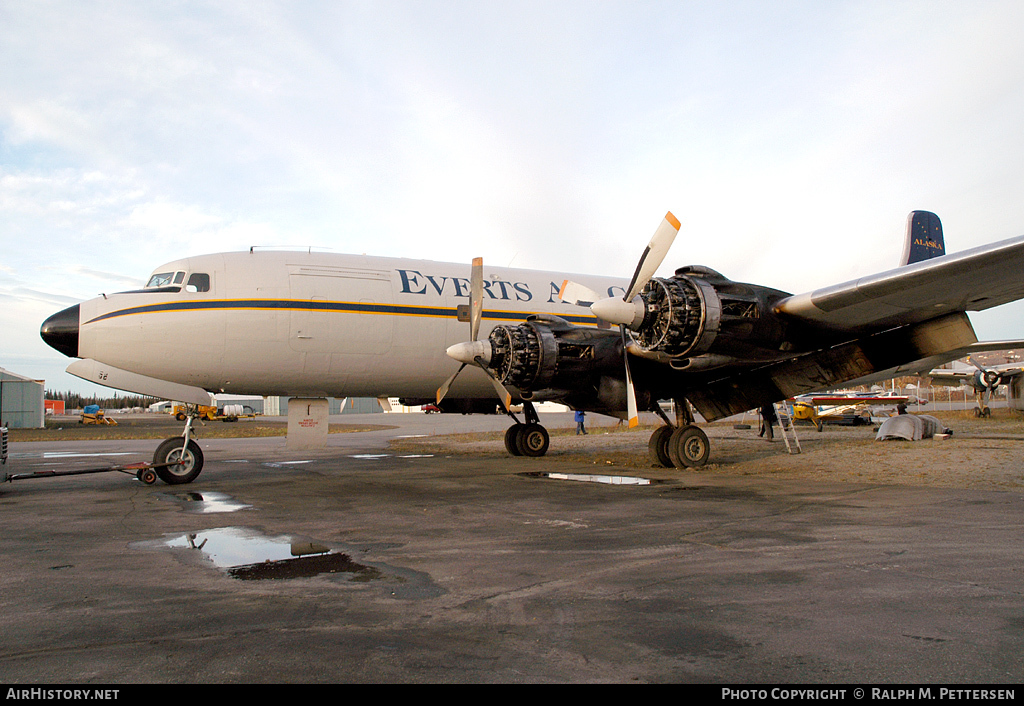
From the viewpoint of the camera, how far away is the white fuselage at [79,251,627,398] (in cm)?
1245

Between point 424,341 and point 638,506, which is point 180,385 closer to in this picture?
point 424,341

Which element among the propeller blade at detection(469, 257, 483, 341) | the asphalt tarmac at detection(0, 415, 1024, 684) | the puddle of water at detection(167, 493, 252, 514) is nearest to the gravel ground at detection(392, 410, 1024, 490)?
the asphalt tarmac at detection(0, 415, 1024, 684)

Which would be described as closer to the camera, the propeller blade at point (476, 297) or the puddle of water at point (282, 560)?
the puddle of water at point (282, 560)

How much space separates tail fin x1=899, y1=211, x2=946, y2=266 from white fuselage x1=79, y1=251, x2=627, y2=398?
1055 cm

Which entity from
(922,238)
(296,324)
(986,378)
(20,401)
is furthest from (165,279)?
(20,401)

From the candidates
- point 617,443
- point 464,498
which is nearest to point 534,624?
point 464,498

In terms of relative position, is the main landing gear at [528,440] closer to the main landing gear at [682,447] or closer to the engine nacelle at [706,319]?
the main landing gear at [682,447]

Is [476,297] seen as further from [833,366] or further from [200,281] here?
[833,366]

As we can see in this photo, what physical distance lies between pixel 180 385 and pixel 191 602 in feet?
31.4

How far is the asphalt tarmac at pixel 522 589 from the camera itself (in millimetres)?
3250

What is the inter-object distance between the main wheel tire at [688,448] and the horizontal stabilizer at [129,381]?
9.56 meters

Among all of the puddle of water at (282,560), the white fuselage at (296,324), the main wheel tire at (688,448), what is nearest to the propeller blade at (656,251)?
the main wheel tire at (688,448)

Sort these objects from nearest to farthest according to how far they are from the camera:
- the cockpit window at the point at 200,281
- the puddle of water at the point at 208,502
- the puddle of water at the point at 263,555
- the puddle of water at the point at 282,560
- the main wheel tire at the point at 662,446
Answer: the puddle of water at the point at 282,560, the puddle of water at the point at 263,555, the puddle of water at the point at 208,502, the cockpit window at the point at 200,281, the main wheel tire at the point at 662,446

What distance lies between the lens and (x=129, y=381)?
40.5ft
